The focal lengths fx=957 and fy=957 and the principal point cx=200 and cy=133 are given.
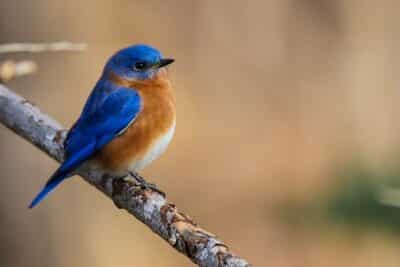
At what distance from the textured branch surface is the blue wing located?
9cm

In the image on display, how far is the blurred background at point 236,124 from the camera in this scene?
649cm

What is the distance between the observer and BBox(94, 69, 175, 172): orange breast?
381 cm

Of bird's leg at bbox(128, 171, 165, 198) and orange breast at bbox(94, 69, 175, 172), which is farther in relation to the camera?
orange breast at bbox(94, 69, 175, 172)

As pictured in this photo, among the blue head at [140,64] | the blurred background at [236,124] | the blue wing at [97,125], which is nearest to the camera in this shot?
the blue wing at [97,125]

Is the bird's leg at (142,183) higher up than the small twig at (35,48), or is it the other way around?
the small twig at (35,48)

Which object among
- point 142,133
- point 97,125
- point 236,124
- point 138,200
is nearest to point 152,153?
point 142,133

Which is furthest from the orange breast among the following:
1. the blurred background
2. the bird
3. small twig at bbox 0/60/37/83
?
the blurred background

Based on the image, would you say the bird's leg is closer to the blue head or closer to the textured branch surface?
the textured branch surface

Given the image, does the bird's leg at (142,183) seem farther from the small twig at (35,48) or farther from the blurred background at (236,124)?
the blurred background at (236,124)

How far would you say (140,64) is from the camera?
4.05 m

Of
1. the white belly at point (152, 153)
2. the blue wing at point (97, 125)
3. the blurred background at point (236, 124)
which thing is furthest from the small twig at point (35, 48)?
the blurred background at point (236, 124)

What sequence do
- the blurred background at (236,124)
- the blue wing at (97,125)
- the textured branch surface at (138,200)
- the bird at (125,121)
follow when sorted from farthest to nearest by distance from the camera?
1. the blurred background at (236,124)
2. the bird at (125,121)
3. the blue wing at (97,125)
4. the textured branch surface at (138,200)

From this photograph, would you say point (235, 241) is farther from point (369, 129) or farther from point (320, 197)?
point (369, 129)

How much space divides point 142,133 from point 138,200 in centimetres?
47
